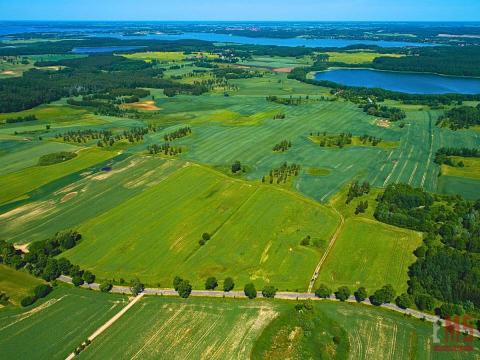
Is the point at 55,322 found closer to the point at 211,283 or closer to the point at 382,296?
the point at 211,283

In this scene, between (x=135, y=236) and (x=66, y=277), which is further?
(x=135, y=236)

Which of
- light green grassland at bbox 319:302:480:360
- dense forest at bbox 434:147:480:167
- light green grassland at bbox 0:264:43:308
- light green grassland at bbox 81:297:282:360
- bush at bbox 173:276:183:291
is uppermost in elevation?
dense forest at bbox 434:147:480:167

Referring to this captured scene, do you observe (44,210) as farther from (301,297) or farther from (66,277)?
(301,297)

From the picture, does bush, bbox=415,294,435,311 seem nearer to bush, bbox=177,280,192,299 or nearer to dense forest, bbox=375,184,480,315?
dense forest, bbox=375,184,480,315

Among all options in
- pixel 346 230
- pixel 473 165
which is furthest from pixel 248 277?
pixel 473 165

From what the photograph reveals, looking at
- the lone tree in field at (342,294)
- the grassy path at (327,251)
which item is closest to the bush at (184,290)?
the grassy path at (327,251)

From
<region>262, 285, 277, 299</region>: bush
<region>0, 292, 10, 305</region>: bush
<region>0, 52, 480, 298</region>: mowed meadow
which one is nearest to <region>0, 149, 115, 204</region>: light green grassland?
<region>0, 52, 480, 298</region>: mowed meadow
